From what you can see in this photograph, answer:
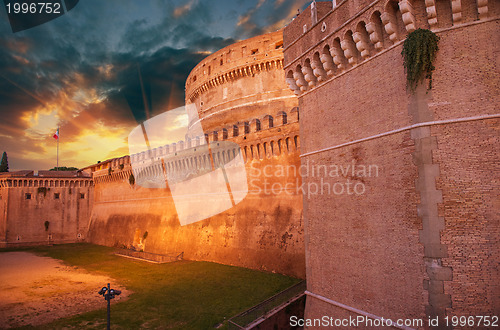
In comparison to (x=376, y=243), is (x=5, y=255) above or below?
below

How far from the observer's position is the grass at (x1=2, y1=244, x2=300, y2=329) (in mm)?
12078

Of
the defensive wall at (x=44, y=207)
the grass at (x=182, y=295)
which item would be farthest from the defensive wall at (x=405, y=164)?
the defensive wall at (x=44, y=207)

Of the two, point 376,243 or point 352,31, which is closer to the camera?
point 376,243

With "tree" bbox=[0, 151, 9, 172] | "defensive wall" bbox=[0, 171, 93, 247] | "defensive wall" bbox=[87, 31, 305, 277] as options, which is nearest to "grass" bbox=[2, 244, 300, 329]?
"defensive wall" bbox=[87, 31, 305, 277]

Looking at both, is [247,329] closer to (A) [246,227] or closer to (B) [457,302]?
(B) [457,302]

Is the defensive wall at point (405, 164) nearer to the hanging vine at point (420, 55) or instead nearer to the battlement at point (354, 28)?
the battlement at point (354, 28)

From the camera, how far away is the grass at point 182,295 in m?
12.1

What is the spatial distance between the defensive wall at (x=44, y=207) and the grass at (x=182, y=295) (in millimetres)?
20034

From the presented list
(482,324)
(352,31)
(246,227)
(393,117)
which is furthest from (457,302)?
(246,227)

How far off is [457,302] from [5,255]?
36862mm

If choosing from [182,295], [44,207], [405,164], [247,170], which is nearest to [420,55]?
[405,164]

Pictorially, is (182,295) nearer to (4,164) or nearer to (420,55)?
(420,55)

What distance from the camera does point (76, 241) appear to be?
123 ft

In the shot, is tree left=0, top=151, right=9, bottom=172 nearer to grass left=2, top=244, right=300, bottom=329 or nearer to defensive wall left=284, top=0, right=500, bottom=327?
grass left=2, top=244, right=300, bottom=329
